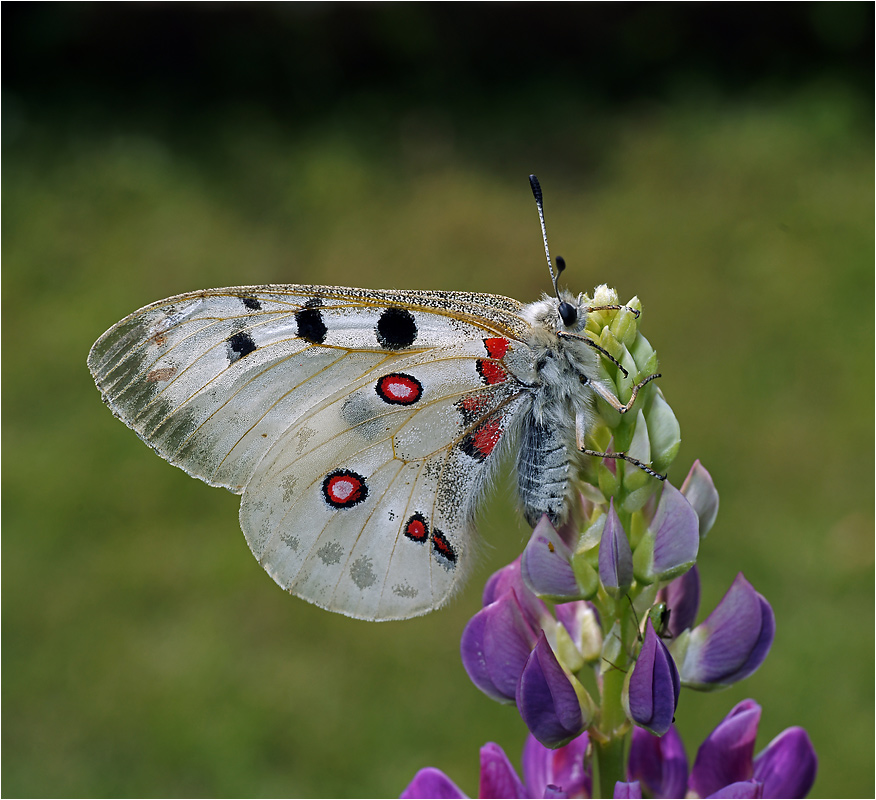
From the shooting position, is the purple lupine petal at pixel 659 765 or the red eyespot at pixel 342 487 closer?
the purple lupine petal at pixel 659 765

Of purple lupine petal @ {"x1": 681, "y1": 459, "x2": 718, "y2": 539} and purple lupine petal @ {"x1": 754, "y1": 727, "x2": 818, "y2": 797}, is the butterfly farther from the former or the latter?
purple lupine petal @ {"x1": 754, "y1": 727, "x2": 818, "y2": 797}

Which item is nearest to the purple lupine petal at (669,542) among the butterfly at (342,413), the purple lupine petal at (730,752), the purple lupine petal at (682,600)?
the purple lupine petal at (682,600)

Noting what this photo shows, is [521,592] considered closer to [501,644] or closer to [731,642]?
[501,644]

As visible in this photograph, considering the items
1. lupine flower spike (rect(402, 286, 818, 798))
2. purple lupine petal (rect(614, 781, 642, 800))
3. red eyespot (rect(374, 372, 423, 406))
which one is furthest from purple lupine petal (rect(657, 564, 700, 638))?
red eyespot (rect(374, 372, 423, 406))

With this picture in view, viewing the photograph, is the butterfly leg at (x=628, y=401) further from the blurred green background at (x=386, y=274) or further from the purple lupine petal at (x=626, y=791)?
the blurred green background at (x=386, y=274)

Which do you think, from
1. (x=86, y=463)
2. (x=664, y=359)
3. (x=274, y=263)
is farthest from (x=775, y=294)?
(x=86, y=463)

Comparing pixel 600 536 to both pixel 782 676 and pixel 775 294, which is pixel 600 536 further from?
pixel 775 294

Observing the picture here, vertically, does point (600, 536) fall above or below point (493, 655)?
above
